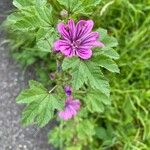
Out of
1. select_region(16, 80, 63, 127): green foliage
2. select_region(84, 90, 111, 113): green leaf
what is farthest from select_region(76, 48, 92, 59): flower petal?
select_region(84, 90, 111, 113): green leaf

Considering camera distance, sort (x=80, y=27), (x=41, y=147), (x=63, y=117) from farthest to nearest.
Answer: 1. (x=41, y=147)
2. (x=63, y=117)
3. (x=80, y=27)

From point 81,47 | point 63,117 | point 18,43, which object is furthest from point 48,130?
point 81,47

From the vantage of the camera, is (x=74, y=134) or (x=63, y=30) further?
(x=74, y=134)

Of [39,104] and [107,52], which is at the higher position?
[107,52]

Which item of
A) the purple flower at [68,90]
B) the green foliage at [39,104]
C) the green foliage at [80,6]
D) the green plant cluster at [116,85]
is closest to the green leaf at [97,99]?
the green plant cluster at [116,85]

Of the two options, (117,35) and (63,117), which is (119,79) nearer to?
(117,35)

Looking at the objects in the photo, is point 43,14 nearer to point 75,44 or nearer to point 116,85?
point 75,44

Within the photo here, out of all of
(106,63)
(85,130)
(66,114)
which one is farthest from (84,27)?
(85,130)

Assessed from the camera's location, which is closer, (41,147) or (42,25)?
(42,25)
